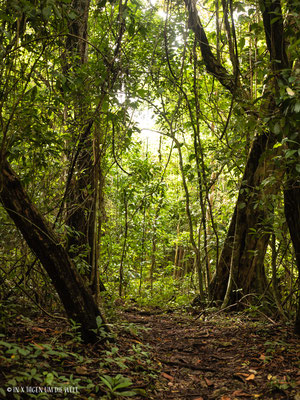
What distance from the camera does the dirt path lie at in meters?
2.47

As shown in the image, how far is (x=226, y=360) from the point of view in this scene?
10.6 ft

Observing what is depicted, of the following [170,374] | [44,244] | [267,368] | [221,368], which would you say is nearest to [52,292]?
[44,244]

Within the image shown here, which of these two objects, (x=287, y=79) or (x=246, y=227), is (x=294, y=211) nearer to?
(x=287, y=79)

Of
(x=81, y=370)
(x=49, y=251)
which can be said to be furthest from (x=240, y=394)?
(x=49, y=251)

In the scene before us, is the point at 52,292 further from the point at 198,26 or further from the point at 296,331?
the point at 198,26

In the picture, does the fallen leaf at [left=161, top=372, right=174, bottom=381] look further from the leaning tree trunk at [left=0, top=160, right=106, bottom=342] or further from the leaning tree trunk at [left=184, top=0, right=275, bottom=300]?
the leaning tree trunk at [left=184, top=0, right=275, bottom=300]

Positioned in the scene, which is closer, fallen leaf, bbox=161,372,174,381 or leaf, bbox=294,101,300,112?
leaf, bbox=294,101,300,112

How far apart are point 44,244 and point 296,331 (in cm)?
259

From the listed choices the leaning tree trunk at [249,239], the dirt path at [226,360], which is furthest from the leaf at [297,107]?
the leaning tree trunk at [249,239]

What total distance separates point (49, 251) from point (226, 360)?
1.98 m

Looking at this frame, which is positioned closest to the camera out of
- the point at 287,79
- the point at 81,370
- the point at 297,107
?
the point at 297,107

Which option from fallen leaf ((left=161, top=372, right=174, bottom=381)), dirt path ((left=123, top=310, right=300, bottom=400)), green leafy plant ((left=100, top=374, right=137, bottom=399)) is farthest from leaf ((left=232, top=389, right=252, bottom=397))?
green leafy plant ((left=100, top=374, right=137, bottom=399))

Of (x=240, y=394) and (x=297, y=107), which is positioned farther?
(x=240, y=394)

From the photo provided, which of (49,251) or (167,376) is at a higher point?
(49,251)
